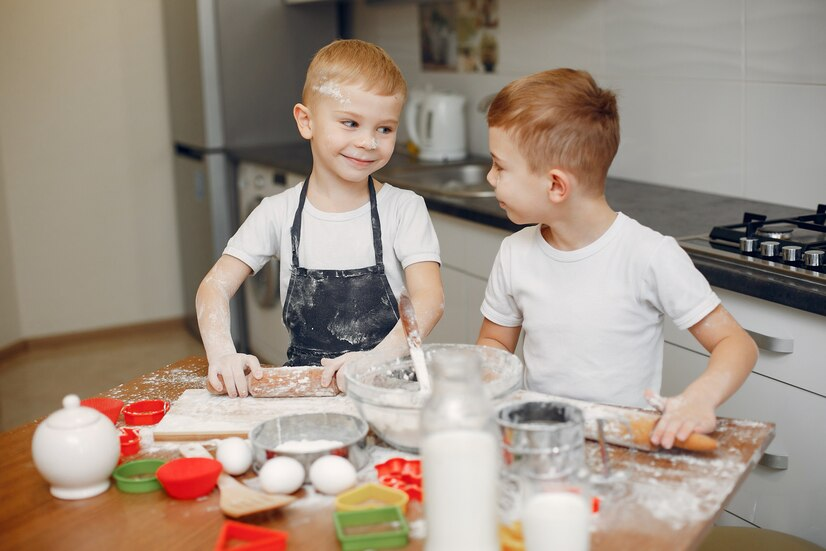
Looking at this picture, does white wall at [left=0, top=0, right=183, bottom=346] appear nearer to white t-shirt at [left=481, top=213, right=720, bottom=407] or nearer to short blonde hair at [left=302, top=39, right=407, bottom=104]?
short blonde hair at [left=302, top=39, right=407, bottom=104]

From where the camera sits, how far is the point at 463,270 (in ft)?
8.38

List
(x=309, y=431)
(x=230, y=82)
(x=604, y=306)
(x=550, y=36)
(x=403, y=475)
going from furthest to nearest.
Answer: (x=230, y=82)
(x=550, y=36)
(x=604, y=306)
(x=309, y=431)
(x=403, y=475)

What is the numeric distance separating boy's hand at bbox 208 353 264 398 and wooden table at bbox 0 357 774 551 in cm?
20

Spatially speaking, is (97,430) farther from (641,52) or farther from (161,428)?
(641,52)

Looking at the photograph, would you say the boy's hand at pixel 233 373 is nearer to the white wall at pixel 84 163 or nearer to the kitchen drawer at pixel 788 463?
the kitchen drawer at pixel 788 463

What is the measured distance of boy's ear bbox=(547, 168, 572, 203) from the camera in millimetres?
1373

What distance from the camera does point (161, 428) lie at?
1223 millimetres

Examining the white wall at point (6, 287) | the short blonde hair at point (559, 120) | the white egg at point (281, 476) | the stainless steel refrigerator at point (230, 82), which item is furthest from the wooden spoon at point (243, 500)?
the white wall at point (6, 287)

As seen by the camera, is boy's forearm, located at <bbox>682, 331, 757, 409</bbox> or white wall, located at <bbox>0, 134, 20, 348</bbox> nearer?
boy's forearm, located at <bbox>682, 331, 757, 409</bbox>

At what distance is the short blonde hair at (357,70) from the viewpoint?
1.56 m

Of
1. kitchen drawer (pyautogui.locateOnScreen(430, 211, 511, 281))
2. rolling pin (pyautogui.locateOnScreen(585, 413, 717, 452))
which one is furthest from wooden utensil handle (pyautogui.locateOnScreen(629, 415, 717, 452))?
kitchen drawer (pyautogui.locateOnScreen(430, 211, 511, 281))

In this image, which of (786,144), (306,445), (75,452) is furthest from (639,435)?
(786,144)

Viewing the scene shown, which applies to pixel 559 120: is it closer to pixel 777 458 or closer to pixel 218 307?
pixel 218 307

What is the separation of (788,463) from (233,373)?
101cm
